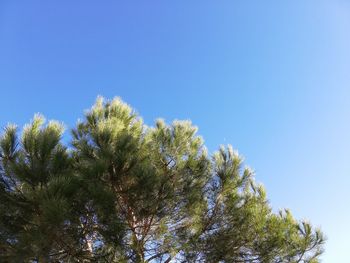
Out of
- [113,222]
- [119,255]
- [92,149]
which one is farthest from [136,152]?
[119,255]

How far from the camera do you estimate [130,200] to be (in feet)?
20.0

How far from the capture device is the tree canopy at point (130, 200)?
5.29m

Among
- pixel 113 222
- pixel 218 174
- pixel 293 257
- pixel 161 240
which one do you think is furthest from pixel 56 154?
pixel 293 257

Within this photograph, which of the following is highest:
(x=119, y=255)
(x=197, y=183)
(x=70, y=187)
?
(x=197, y=183)

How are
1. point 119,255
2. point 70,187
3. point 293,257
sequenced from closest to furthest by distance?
point 70,187
point 119,255
point 293,257

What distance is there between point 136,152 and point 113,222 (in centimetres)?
115

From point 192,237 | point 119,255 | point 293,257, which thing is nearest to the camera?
point 119,255

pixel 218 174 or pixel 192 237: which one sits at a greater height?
pixel 218 174

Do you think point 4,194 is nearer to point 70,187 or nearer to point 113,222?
point 70,187

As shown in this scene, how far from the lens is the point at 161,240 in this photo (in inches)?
253

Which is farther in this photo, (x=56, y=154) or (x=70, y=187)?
(x=56, y=154)

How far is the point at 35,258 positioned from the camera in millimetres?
5766

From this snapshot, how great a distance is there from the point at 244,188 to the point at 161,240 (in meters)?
1.95

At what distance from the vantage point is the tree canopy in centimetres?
529
